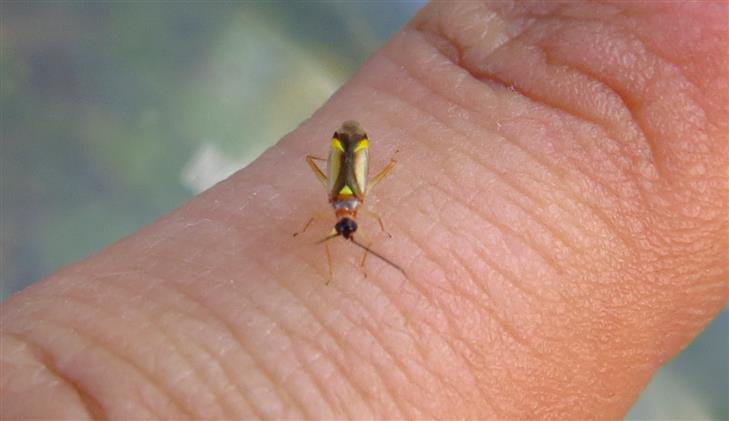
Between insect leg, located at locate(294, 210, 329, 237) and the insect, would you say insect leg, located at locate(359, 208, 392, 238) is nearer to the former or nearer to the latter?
the insect

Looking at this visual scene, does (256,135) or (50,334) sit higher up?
(256,135)

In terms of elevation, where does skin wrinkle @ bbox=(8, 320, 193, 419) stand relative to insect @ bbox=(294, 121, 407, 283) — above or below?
below

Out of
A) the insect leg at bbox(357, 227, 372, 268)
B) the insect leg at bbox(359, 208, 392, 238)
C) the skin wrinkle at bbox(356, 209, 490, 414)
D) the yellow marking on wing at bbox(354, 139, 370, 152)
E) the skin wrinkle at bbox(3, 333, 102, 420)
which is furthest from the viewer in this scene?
the yellow marking on wing at bbox(354, 139, 370, 152)

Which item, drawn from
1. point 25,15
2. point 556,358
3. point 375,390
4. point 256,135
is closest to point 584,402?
point 556,358

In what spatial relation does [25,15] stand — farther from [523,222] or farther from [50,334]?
[523,222]

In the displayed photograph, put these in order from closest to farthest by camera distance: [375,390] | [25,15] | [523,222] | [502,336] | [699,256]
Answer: [375,390], [502,336], [523,222], [699,256], [25,15]

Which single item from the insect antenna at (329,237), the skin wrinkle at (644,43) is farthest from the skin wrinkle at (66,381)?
the skin wrinkle at (644,43)

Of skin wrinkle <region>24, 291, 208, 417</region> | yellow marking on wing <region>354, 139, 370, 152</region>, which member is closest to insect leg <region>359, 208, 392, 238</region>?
yellow marking on wing <region>354, 139, 370, 152</region>

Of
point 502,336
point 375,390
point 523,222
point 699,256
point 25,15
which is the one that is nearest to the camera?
point 375,390

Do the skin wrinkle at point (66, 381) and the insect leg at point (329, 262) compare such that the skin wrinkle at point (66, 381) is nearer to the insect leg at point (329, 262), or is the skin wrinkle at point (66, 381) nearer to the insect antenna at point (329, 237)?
the insect leg at point (329, 262)
